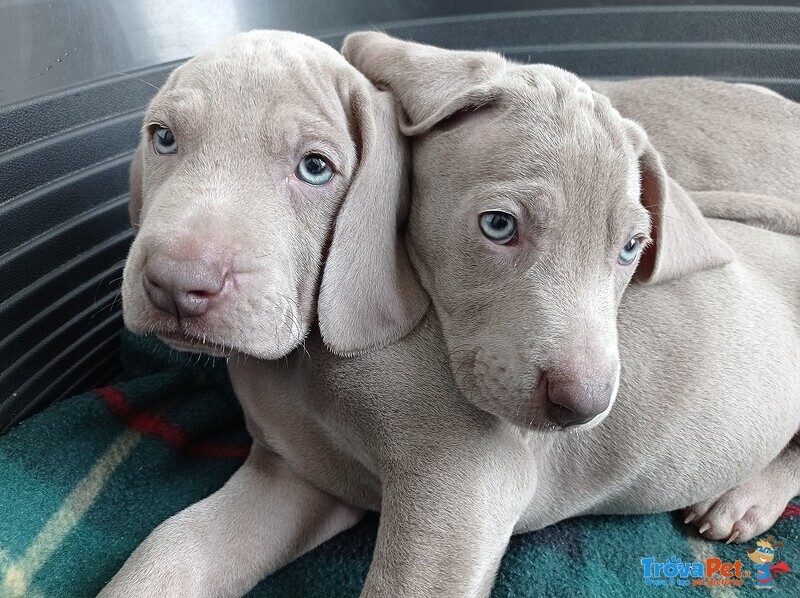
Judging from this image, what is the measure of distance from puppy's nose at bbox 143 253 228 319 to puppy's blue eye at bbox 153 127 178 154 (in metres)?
0.39

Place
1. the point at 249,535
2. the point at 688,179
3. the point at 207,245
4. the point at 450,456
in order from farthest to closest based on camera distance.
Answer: the point at 688,179 < the point at 249,535 < the point at 450,456 < the point at 207,245

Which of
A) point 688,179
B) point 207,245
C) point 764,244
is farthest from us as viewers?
point 688,179

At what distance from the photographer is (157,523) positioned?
7.46 feet

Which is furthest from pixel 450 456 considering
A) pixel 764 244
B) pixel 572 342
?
pixel 764 244

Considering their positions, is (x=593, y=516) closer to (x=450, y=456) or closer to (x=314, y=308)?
(x=450, y=456)

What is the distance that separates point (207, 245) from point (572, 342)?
0.76m

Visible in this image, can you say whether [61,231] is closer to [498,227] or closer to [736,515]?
[498,227]

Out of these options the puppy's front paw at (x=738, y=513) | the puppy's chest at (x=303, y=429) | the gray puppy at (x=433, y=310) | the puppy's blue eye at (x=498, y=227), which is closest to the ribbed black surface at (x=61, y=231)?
the gray puppy at (x=433, y=310)

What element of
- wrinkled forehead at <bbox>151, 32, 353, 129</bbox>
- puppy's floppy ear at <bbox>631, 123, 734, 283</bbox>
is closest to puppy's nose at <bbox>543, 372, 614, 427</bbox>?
puppy's floppy ear at <bbox>631, 123, 734, 283</bbox>

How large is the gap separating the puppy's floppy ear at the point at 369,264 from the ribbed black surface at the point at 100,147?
30.9 inches

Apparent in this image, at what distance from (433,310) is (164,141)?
76 cm

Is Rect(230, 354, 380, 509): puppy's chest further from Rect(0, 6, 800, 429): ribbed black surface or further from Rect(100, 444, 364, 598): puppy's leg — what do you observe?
Rect(0, 6, 800, 429): ribbed black surface

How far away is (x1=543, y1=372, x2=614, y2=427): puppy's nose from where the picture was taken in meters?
1.53

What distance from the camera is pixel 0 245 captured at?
2303 millimetres
